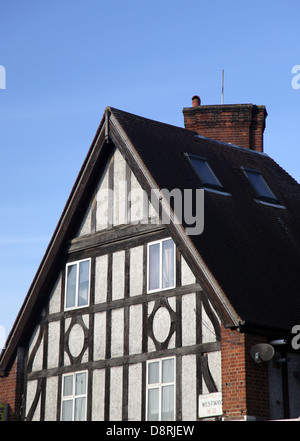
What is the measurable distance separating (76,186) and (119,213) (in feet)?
5.40

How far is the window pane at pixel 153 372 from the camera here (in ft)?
63.0

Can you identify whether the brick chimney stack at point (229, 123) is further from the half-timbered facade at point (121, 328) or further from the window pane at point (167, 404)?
the window pane at point (167, 404)

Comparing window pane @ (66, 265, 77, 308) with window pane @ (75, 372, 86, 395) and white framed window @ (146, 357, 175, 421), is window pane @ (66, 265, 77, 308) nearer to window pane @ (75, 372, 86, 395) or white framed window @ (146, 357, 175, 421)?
window pane @ (75, 372, 86, 395)

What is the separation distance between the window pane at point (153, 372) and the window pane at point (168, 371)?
0.65 ft

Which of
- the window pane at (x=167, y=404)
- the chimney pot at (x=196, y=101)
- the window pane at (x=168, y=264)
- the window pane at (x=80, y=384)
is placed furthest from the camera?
the chimney pot at (x=196, y=101)

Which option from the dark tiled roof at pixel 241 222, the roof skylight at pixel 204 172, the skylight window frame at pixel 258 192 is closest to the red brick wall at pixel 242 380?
the dark tiled roof at pixel 241 222

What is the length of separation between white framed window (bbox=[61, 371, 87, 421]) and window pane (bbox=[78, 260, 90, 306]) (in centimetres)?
187

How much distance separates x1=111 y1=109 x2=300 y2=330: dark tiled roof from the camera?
18.3 metres

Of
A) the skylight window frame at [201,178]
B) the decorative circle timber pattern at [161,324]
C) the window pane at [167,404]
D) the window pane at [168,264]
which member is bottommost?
the window pane at [167,404]

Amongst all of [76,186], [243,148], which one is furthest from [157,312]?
[243,148]

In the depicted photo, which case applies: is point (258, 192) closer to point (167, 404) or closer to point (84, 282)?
point (84, 282)

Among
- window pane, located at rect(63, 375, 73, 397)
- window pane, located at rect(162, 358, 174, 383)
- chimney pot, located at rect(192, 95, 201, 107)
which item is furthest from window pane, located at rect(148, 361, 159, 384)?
chimney pot, located at rect(192, 95, 201, 107)
